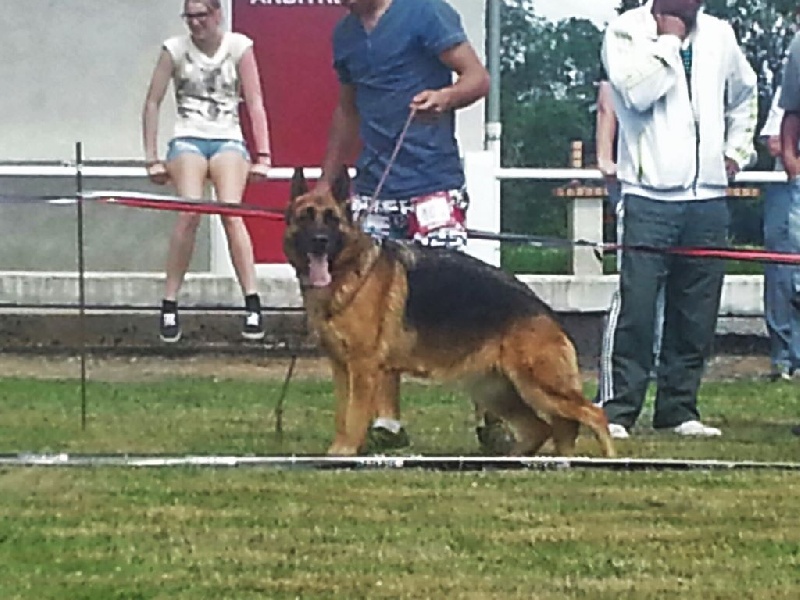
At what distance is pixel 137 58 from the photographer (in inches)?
585

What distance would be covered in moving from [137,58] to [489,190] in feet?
9.59

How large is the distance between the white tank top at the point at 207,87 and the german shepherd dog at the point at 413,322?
387 centimetres

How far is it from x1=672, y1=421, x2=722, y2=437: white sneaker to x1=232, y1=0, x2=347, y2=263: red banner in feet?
18.4

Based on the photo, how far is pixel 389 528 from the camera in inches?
264

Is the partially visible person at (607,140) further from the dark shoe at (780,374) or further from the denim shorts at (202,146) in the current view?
the denim shorts at (202,146)

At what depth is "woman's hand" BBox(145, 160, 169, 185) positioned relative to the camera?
11906mm

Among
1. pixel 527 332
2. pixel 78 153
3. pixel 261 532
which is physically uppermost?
pixel 78 153

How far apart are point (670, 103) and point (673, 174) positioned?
31 centimetres

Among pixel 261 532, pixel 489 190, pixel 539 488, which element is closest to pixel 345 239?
pixel 539 488

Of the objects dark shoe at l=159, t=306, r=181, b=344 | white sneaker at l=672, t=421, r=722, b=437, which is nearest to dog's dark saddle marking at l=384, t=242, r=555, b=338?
white sneaker at l=672, t=421, r=722, b=437

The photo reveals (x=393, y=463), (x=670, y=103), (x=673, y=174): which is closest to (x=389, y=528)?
(x=393, y=463)

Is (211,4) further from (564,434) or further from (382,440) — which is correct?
(564,434)

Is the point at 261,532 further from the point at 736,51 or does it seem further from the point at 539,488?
the point at 736,51

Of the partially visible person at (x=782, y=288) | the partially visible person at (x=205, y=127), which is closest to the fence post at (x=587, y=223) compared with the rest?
the partially visible person at (x=782, y=288)
